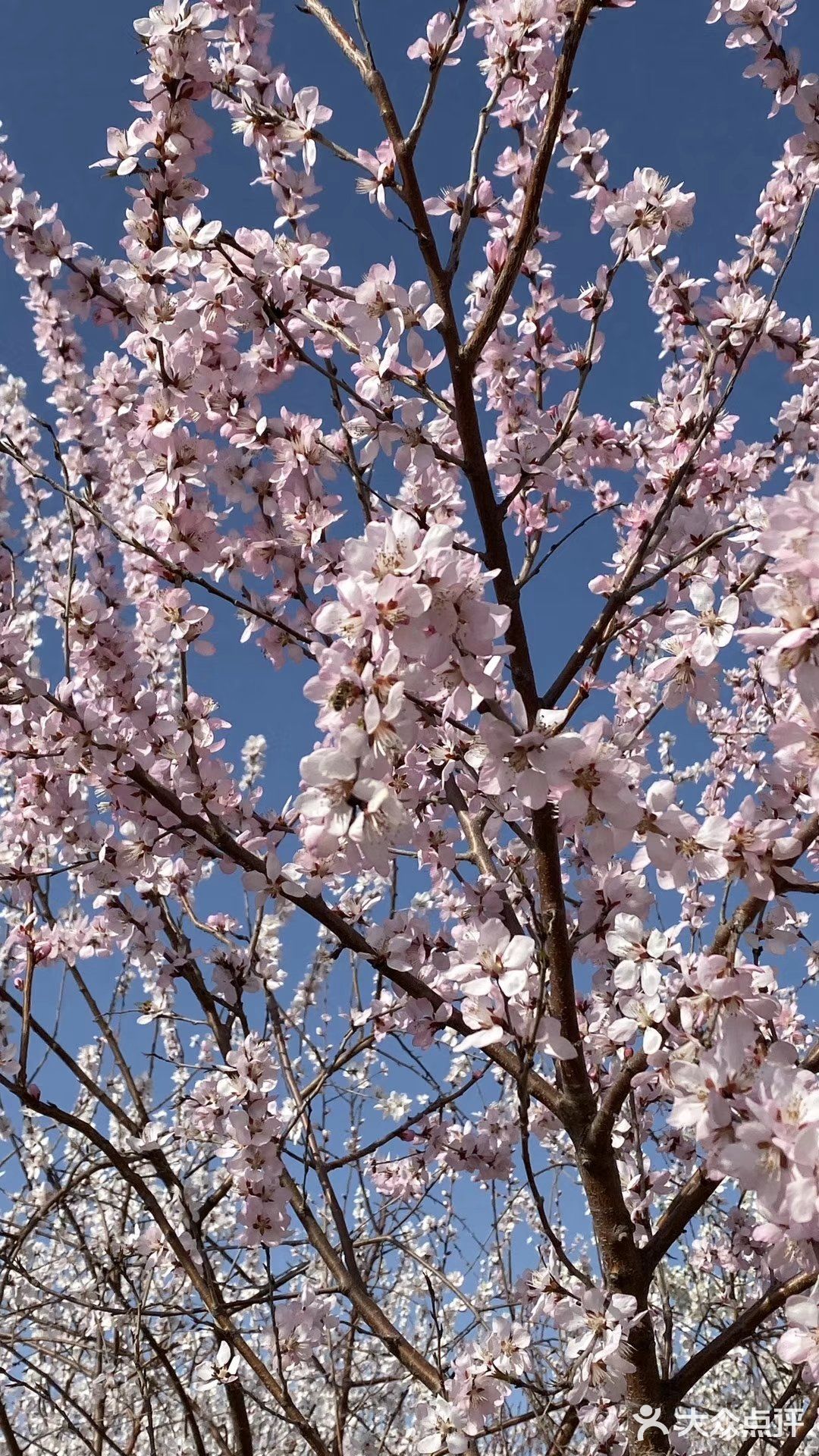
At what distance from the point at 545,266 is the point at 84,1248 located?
3.41 m

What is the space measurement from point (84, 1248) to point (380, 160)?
10.7ft

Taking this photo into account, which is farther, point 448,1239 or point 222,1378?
point 448,1239

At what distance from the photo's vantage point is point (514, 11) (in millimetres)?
2426

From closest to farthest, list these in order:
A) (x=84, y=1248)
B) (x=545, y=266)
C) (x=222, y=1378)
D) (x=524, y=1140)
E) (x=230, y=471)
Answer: (x=524, y=1140), (x=230, y=471), (x=222, y=1378), (x=545, y=266), (x=84, y=1248)

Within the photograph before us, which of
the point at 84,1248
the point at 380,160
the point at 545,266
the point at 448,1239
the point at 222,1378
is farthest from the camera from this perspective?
the point at 448,1239

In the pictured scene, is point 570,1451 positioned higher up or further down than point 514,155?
further down

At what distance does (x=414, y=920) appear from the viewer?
275 centimetres

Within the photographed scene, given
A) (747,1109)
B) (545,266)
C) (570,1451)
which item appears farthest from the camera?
(570,1451)

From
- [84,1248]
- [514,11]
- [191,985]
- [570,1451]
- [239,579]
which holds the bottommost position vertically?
[570,1451]

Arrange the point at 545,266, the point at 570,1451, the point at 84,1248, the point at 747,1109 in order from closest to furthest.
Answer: the point at 747,1109, the point at 545,266, the point at 84,1248, the point at 570,1451

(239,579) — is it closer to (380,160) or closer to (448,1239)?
(380,160)

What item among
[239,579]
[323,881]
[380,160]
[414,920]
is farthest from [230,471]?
[414,920]

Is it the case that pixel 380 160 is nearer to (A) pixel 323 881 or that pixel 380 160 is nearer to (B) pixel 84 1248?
(A) pixel 323 881

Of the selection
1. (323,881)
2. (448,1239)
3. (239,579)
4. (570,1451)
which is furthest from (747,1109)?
(448,1239)
